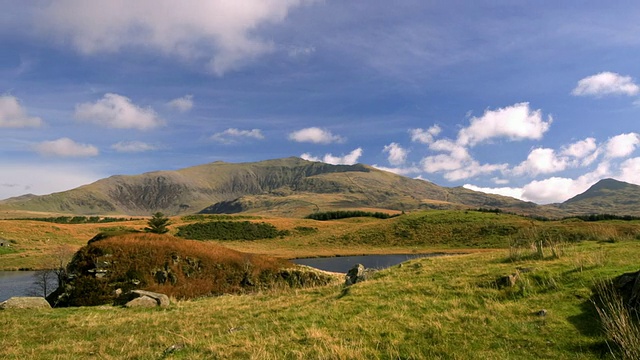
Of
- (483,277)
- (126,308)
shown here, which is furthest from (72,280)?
(483,277)

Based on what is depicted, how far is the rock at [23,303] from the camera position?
20.4m

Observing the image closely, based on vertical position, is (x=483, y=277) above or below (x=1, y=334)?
above

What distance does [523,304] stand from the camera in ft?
44.8

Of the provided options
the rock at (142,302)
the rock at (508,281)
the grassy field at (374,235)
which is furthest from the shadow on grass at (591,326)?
the grassy field at (374,235)

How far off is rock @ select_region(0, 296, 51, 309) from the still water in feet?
67.1

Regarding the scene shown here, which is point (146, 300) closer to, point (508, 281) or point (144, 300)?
point (144, 300)

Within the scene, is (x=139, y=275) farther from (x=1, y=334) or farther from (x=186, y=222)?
(x=186, y=222)

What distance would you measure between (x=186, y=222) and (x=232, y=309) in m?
113

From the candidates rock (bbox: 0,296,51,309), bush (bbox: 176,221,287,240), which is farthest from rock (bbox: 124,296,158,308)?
bush (bbox: 176,221,287,240)

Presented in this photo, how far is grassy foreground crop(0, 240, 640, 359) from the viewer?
10062mm

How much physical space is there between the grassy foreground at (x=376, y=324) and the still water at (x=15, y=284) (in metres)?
27.6

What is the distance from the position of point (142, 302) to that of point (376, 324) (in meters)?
16.1

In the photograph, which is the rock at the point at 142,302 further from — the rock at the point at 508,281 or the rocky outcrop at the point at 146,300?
the rock at the point at 508,281

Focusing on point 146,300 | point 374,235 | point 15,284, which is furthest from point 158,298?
point 374,235
